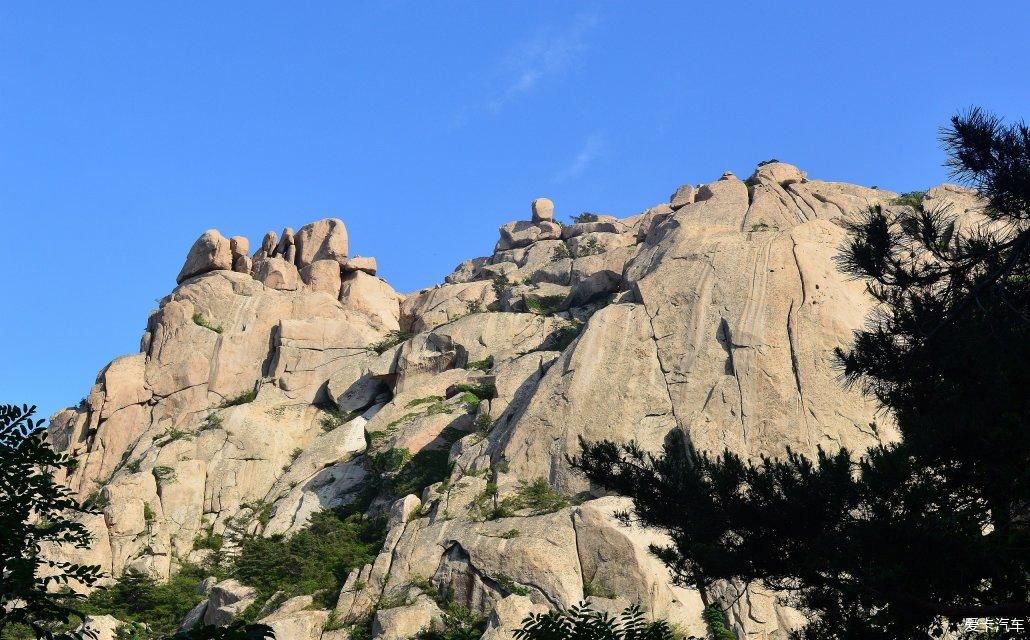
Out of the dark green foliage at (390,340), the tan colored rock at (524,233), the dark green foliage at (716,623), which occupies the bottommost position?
the dark green foliage at (716,623)

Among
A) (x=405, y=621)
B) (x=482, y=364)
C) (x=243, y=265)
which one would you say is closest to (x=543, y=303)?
(x=482, y=364)

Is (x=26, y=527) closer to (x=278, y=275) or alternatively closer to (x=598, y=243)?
(x=278, y=275)

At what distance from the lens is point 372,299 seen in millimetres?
59531

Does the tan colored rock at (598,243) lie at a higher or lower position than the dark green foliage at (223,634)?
higher

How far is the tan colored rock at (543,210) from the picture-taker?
74.1 meters

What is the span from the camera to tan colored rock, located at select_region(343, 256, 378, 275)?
60531 mm

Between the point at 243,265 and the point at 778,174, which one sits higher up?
the point at 243,265

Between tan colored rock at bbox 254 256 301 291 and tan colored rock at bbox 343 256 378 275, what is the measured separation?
9.80ft

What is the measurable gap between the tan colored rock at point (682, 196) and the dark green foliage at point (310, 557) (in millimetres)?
28035

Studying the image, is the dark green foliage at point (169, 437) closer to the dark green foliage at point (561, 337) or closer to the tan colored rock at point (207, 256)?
the tan colored rock at point (207, 256)

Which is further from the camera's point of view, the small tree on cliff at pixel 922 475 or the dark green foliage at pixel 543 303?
the dark green foliage at pixel 543 303

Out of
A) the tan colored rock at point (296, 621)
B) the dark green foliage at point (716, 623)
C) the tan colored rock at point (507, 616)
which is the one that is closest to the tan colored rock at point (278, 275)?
the tan colored rock at point (296, 621)

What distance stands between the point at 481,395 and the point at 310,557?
11.2m

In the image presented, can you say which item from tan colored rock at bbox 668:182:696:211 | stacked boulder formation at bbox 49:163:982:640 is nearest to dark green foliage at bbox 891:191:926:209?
stacked boulder formation at bbox 49:163:982:640
